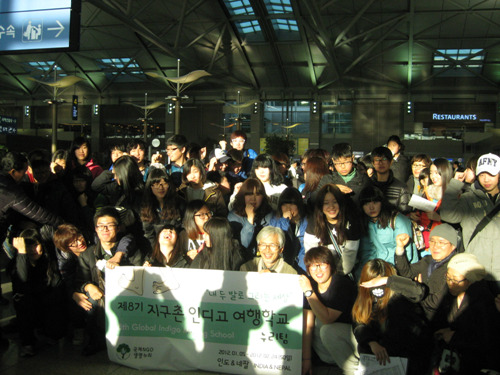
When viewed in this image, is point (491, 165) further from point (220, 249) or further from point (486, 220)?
point (220, 249)

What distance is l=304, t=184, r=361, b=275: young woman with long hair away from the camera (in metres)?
4.12

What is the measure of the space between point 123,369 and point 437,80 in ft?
104

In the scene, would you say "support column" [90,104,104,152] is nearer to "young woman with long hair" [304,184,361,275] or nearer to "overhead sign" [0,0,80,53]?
"overhead sign" [0,0,80,53]

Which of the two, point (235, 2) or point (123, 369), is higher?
point (235, 2)

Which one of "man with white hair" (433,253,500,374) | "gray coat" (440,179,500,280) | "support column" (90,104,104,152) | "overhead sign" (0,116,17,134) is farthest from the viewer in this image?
"support column" (90,104,104,152)

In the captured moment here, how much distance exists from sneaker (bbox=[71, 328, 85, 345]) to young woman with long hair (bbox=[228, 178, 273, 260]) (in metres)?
1.76

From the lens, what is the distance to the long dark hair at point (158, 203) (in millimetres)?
4711

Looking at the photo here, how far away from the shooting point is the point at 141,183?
16.7 feet

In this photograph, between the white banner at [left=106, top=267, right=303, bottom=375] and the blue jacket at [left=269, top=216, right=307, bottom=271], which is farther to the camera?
the blue jacket at [left=269, top=216, right=307, bottom=271]

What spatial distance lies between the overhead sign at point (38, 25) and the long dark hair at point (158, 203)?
6.60ft

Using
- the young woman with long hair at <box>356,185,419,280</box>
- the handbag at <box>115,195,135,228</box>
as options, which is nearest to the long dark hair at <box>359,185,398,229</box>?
the young woman with long hair at <box>356,185,419,280</box>

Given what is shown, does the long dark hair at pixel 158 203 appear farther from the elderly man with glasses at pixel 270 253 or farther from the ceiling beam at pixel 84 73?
the ceiling beam at pixel 84 73

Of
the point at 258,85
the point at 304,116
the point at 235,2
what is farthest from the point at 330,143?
the point at 235,2

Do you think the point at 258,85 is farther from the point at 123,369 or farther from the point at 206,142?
the point at 123,369
